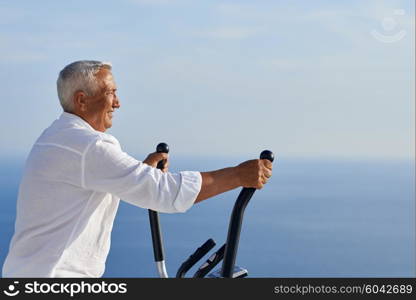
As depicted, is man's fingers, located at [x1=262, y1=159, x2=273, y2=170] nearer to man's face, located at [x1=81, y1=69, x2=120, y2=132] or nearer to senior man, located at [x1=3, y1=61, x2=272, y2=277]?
senior man, located at [x1=3, y1=61, x2=272, y2=277]

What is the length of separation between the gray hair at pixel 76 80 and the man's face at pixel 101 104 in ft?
0.08

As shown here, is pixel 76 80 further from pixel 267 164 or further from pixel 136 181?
pixel 267 164

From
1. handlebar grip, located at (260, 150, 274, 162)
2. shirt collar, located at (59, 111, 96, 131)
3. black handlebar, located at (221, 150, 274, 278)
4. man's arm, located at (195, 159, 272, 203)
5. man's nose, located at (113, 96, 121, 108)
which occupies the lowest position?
black handlebar, located at (221, 150, 274, 278)

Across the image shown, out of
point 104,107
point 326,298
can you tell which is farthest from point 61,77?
point 326,298

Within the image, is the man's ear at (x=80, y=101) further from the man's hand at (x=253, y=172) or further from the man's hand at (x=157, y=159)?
the man's hand at (x=253, y=172)

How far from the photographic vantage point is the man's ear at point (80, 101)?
2645 mm

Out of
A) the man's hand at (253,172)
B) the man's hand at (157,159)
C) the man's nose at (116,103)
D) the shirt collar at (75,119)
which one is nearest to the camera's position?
the man's hand at (253,172)

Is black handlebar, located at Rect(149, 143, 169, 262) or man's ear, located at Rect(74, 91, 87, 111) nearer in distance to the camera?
man's ear, located at Rect(74, 91, 87, 111)

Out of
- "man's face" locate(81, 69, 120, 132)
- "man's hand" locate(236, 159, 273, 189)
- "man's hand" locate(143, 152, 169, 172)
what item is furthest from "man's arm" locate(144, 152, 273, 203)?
"man's hand" locate(143, 152, 169, 172)

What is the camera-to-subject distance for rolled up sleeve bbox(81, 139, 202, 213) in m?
2.42

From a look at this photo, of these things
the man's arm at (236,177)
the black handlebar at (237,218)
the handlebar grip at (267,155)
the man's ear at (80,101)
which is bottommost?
the black handlebar at (237,218)

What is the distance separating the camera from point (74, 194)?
8.30 ft

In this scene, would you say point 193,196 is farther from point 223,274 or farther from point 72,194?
point 72,194

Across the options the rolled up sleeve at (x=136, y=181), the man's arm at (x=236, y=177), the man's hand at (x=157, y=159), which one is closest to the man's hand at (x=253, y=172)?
the man's arm at (x=236, y=177)
